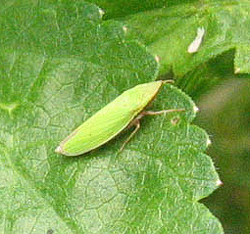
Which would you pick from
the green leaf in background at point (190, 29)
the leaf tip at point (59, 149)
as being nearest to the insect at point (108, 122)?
the leaf tip at point (59, 149)

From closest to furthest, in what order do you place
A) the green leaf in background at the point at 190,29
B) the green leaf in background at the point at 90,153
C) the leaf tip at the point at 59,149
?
the green leaf in background at the point at 90,153 → the leaf tip at the point at 59,149 → the green leaf in background at the point at 190,29

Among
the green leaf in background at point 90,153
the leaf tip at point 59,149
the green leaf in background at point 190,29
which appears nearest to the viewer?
the green leaf in background at point 90,153

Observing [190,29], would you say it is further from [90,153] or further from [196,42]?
[90,153]

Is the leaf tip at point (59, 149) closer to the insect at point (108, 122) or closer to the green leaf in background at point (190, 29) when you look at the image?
the insect at point (108, 122)

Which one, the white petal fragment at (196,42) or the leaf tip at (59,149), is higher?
the white petal fragment at (196,42)

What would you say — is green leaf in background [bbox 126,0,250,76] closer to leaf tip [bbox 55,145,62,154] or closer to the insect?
the insect
